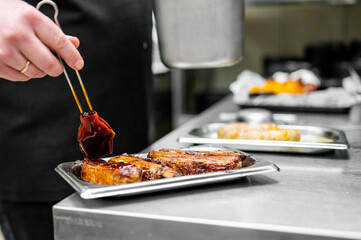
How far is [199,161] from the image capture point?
0.83m

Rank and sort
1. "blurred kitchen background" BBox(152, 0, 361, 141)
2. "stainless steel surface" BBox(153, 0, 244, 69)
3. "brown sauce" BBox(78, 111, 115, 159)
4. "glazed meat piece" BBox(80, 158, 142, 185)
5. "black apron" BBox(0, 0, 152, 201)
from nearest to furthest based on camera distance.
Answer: "glazed meat piece" BBox(80, 158, 142, 185) → "brown sauce" BBox(78, 111, 115, 159) → "stainless steel surface" BBox(153, 0, 244, 69) → "black apron" BBox(0, 0, 152, 201) → "blurred kitchen background" BBox(152, 0, 361, 141)

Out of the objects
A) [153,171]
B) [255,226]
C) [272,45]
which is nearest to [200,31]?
[153,171]

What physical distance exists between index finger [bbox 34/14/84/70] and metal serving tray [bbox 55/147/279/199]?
0.21m

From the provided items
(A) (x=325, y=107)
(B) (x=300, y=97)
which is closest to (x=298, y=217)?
(A) (x=325, y=107)

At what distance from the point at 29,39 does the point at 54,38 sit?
0.14ft

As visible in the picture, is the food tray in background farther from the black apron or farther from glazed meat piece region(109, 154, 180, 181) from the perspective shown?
glazed meat piece region(109, 154, 180, 181)

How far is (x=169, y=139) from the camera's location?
136 centimetres

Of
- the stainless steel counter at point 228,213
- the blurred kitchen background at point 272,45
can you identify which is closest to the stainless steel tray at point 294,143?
the stainless steel counter at point 228,213

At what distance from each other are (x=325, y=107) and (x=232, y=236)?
144 centimetres

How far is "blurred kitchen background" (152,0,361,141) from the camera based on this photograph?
14.7 feet

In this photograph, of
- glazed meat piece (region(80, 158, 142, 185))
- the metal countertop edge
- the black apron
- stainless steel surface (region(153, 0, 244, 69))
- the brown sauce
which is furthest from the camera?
the black apron

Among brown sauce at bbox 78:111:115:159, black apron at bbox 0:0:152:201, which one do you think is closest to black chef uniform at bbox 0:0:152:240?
black apron at bbox 0:0:152:201

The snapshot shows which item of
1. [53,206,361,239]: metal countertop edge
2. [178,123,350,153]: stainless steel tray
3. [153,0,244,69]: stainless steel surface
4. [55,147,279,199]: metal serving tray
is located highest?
[153,0,244,69]: stainless steel surface

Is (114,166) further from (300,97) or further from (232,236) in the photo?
(300,97)
